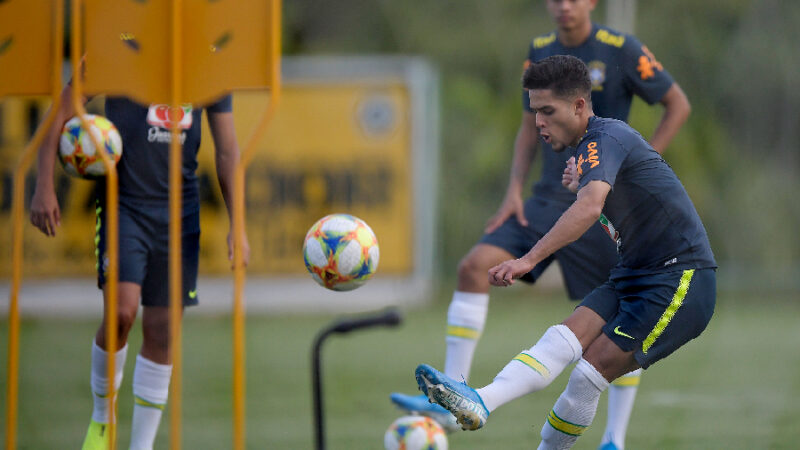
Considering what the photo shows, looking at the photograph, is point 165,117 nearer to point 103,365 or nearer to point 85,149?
point 85,149

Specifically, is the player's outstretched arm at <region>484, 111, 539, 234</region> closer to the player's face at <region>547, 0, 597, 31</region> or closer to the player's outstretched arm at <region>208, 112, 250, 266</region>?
→ the player's face at <region>547, 0, 597, 31</region>

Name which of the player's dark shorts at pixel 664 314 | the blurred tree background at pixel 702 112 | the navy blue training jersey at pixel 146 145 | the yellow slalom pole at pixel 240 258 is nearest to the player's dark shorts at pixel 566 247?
the player's dark shorts at pixel 664 314

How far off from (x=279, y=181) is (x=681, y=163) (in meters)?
7.27

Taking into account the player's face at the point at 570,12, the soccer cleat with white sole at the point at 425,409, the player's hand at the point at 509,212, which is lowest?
the soccer cleat with white sole at the point at 425,409

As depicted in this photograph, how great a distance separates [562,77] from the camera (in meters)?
4.77

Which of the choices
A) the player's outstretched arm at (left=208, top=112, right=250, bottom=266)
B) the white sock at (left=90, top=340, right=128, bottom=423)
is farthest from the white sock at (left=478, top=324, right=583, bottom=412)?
the white sock at (left=90, top=340, right=128, bottom=423)

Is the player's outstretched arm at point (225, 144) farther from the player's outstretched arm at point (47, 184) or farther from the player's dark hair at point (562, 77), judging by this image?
the player's dark hair at point (562, 77)

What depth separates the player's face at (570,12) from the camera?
19.5ft

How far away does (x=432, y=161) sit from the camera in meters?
16.4

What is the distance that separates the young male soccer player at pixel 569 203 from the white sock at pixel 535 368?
1.00m

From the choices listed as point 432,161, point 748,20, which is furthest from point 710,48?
point 432,161

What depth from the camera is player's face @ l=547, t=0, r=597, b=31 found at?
234 inches

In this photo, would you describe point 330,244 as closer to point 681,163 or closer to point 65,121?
point 65,121

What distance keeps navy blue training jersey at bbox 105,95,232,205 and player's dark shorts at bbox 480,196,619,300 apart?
5.53 ft
